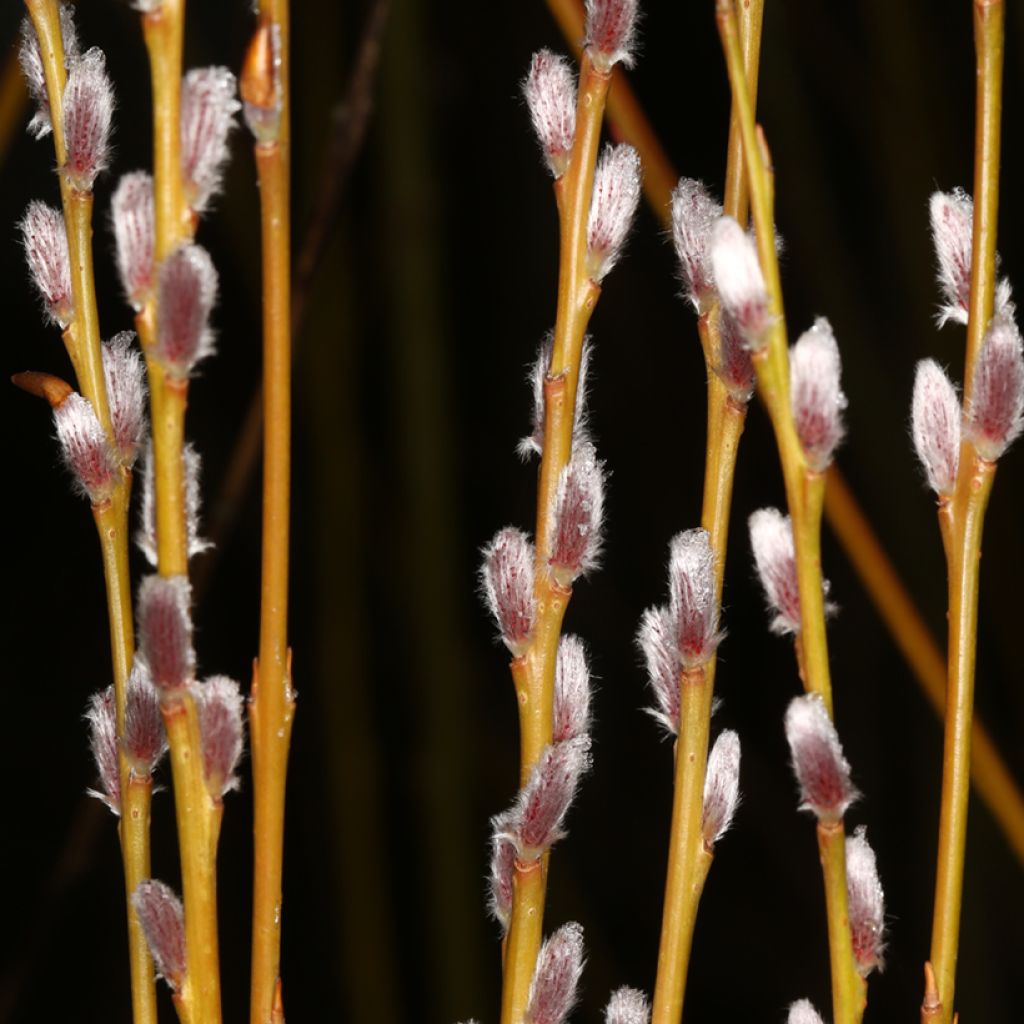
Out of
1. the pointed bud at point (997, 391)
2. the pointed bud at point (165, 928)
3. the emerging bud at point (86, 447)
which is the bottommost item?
the pointed bud at point (165, 928)

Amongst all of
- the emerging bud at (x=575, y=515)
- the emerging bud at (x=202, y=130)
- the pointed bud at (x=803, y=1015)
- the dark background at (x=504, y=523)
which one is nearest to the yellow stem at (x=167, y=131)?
the emerging bud at (x=202, y=130)

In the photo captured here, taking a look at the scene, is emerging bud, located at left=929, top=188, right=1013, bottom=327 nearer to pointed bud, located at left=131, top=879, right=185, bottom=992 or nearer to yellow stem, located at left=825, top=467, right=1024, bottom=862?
pointed bud, located at left=131, top=879, right=185, bottom=992

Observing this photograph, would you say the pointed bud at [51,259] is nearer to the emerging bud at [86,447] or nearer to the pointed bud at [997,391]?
the emerging bud at [86,447]

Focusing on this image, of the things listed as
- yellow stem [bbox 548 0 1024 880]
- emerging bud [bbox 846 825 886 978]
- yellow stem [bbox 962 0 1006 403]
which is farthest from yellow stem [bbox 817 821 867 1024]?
yellow stem [bbox 548 0 1024 880]

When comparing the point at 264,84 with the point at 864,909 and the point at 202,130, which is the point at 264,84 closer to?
the point at 202,130

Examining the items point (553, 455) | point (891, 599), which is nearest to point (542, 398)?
point (553, 455)

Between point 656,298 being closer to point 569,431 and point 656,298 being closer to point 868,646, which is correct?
point 868,646
